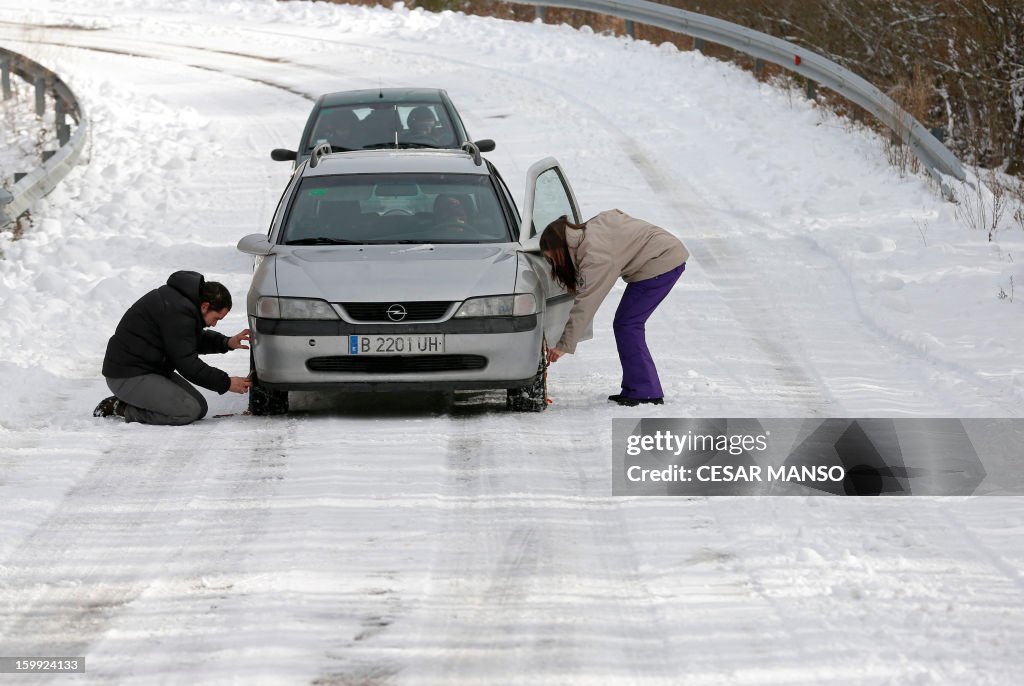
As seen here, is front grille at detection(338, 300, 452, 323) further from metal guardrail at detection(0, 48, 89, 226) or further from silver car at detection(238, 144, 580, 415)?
metal guardrail at detection(0, 48, 89, 226)

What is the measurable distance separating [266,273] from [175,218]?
7134mm

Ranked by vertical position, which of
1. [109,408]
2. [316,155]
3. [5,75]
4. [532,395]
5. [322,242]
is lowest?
[109,408]

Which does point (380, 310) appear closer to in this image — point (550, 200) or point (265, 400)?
point (265, 400)

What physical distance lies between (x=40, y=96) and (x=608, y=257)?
15.1 m

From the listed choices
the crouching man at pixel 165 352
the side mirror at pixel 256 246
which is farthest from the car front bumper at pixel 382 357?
the side mirror at pixel 256 246

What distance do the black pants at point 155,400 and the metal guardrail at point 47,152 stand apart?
17.1 ft

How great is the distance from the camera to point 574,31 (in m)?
27.2

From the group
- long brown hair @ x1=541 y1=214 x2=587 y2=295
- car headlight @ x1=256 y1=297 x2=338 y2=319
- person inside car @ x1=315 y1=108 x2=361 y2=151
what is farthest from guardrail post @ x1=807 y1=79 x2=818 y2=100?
car headlight @ x1=256 y1=297 x2=338 y2=319

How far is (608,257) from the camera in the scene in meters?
8.41

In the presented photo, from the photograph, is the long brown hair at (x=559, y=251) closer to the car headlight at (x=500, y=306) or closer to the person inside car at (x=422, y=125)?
the car headlight at (x=500, y=306)

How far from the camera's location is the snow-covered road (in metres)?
4.88

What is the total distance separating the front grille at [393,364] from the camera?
26.5 feet

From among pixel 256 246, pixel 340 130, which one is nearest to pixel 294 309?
pixel 256 246

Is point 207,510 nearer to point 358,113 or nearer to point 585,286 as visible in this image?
point 585,286
